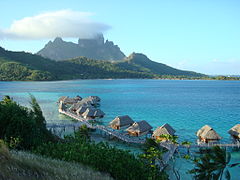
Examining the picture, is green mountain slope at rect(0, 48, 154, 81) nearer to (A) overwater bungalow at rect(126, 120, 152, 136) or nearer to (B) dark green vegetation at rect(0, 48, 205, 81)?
(B) dark green vegetation at rect(0, 48, 205, 81)

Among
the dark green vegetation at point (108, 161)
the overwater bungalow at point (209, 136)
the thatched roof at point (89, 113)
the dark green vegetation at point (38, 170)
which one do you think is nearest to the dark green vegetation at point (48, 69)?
the thatched roof at point (89, 113)

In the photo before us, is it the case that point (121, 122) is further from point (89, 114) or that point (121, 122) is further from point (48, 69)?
point (48, 69)

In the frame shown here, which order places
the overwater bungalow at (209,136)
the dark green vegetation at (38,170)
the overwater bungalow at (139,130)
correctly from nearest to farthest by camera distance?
the dark green vegetation at (38,170) < the overwater bungalow at (209,136) < the overwater bungalow at (139,130)

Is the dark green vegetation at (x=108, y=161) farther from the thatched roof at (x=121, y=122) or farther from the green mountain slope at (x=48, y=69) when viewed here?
the green mountain slope at (x=48, y=69)

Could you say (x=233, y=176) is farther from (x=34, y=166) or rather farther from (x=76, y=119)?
(x=76, y=119)

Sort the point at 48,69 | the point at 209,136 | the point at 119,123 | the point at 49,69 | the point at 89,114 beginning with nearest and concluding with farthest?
the point at 209,136 < the point at 119,123 < the point at 89,114 < the point at 48,69 < the point at 49,69

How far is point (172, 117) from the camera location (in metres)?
32.1

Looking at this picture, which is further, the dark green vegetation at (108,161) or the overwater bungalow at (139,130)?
the overwater bungalow at (139,130)

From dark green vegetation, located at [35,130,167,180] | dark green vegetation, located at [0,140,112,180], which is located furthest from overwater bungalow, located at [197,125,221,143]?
dark green vegetation, located at [0,140,112,180]

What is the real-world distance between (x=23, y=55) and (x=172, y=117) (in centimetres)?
13613

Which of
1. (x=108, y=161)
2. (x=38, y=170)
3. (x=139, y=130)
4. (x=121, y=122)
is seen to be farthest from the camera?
(x=121, y=122)

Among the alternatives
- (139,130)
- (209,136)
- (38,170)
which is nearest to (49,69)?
(139,130)

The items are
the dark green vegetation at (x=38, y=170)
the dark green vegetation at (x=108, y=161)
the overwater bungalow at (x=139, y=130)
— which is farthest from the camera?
the overwater bungalow at (x=139, y=130)

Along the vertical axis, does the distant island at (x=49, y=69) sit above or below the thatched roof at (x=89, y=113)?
above
